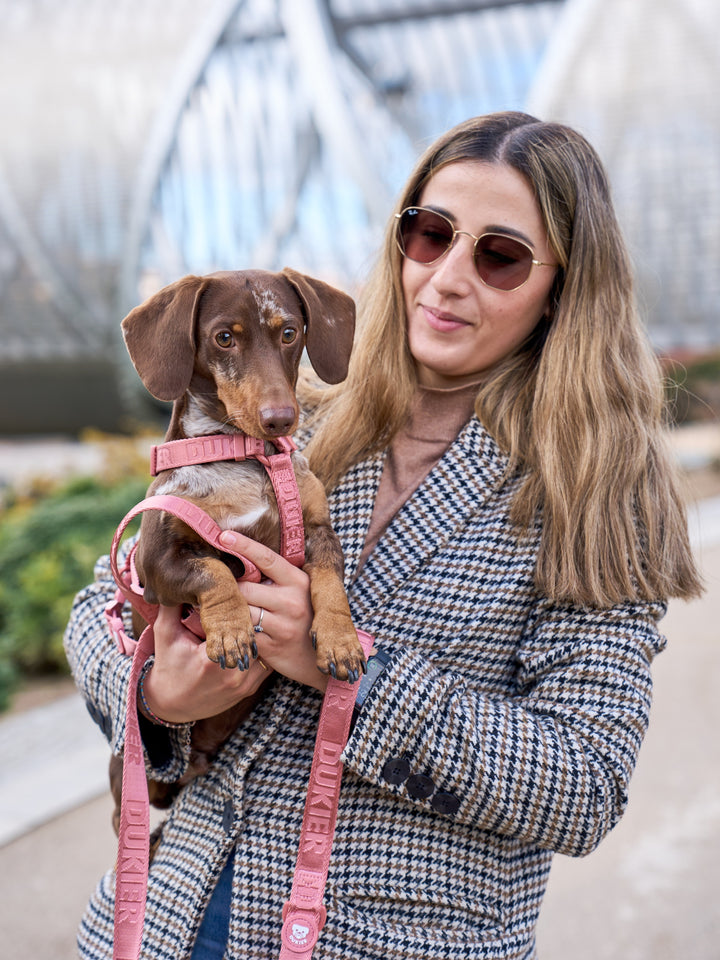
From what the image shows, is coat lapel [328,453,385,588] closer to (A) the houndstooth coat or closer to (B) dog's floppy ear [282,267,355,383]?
(A) the houndstooth coat

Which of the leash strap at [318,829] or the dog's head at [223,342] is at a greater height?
the dog's head at [223,342]

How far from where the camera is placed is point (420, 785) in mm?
1538

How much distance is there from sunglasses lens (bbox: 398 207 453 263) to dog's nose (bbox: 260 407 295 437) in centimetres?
50

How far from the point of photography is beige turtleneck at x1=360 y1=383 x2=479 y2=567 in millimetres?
1874

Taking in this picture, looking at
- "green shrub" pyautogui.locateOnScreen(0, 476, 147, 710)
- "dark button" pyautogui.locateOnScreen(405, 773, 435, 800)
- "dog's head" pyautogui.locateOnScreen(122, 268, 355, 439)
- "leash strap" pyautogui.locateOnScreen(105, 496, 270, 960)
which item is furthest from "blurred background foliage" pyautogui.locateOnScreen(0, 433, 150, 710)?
"dark button" pyautogui.locateOnScreen(405, 773, 435, 800)

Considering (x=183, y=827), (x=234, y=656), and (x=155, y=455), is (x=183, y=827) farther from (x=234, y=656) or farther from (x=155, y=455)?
(x=155, y=455)

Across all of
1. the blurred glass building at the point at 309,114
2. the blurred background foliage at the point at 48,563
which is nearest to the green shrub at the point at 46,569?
the blurred background foliage at the point at 48,563

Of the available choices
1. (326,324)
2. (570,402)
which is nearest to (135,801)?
(326,324)

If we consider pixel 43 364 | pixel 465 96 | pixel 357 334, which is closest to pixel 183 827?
pixel 357 334

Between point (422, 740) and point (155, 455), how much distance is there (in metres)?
0.69

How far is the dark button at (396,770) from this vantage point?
1.54 meters

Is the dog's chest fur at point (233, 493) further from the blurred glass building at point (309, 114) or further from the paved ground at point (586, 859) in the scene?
the blurred glass building at point (309, 114)

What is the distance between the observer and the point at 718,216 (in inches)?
485

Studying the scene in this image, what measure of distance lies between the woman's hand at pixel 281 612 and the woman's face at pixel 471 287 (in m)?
0.56
